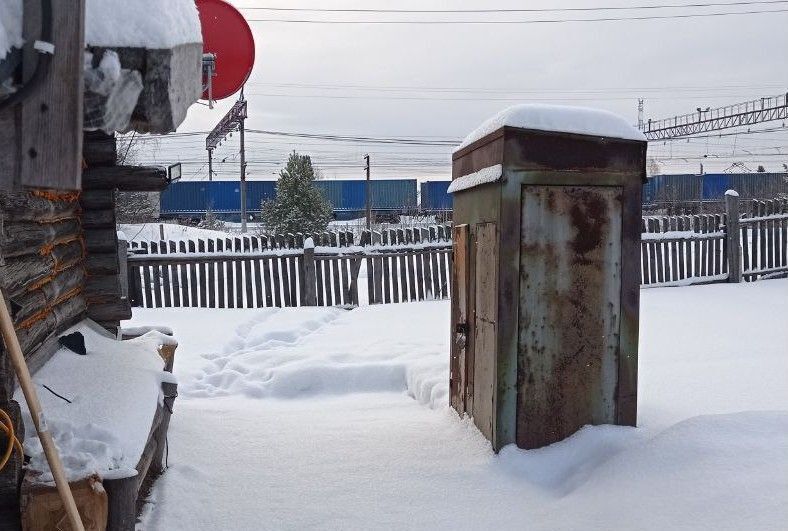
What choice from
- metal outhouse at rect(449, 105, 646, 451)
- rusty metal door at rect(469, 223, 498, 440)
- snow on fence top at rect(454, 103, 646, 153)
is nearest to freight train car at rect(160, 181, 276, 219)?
rusty metal door at rect(469, 223, 498, 440)

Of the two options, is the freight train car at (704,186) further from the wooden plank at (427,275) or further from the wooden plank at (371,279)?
the wooden plank at (371,279)

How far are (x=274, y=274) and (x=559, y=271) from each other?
7252 mm

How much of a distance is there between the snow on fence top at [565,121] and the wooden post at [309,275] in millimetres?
6741

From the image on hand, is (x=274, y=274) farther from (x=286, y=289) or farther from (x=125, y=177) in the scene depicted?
(x=125, y=177)

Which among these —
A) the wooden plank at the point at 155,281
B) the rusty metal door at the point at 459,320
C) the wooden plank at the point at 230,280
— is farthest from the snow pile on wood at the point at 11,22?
the wooden plank at the point at 155,281

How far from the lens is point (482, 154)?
13.3 feet

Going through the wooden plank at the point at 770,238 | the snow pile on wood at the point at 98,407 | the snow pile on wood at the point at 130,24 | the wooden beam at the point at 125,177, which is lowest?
the snow pile on wood at the point at 98,407

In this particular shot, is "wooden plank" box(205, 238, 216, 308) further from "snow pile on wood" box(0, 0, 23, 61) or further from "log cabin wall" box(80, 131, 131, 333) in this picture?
"snow pile on wood" box(0, 0, 23, 61)

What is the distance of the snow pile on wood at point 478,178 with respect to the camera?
Result: 3.66m

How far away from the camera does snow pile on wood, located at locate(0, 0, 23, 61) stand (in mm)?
1634

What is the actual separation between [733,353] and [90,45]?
18.9 ft

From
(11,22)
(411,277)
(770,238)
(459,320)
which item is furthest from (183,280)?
(770,238)

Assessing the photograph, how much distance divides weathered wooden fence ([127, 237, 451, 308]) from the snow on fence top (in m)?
6.84

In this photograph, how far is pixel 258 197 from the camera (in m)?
39.8
